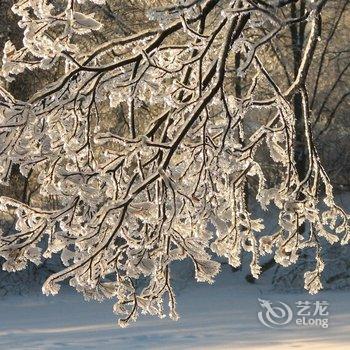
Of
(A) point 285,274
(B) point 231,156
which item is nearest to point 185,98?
(B) point 231,156

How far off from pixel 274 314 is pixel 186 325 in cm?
167

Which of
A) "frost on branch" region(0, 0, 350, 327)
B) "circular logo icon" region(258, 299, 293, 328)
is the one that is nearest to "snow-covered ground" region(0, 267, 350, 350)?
"circular logo icon" region(258, 299, 293, 328)

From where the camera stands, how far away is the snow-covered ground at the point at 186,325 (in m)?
10.7

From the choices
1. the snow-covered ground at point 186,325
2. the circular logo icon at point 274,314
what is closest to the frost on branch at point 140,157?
the snow-covered ground at point 186,325

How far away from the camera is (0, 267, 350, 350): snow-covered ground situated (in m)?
10.7

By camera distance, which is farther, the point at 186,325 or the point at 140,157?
the point at 186,325

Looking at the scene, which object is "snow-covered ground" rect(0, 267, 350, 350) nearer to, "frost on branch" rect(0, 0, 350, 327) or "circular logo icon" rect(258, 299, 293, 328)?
"circular logo icon" rect(258, 299, 293, 328)

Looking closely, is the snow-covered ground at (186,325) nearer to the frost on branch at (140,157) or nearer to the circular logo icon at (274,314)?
the circular logo icon at (274,314)

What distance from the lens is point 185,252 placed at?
17.2 ft

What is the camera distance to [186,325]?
12.3 meters

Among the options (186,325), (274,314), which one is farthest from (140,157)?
(274,314)

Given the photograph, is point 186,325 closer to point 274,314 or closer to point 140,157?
point 274,314

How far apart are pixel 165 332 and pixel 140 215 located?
7.23 meters

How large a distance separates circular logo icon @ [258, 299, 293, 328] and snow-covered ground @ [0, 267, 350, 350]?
0.13 meters
